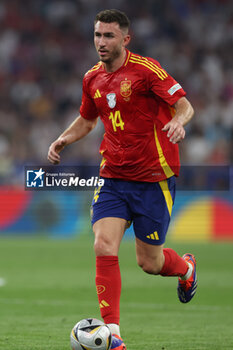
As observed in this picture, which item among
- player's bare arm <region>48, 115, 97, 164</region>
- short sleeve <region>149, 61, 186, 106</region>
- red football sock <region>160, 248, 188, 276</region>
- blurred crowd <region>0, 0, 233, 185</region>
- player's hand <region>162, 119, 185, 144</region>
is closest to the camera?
player's hand <region>162, 119, 185, 144</region>

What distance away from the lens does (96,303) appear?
813cm

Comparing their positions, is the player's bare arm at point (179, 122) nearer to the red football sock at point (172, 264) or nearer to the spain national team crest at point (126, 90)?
the spain national team crest at point (126, 90)

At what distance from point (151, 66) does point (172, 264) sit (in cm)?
175

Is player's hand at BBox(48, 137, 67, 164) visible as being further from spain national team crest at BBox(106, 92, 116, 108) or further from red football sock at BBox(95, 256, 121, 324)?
red football sock at BBox(95, 256, 121, 324)

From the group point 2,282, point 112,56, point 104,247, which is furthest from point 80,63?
point 104,247

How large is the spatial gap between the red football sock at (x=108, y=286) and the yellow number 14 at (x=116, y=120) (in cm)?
100

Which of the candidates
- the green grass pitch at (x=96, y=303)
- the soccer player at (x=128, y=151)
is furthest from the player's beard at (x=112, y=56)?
the green grass pitch at (x=96, y=303)

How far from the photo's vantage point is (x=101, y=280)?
535 centimetres

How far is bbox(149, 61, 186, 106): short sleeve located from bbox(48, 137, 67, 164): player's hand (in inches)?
35.2

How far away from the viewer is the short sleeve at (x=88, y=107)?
19.7 ft

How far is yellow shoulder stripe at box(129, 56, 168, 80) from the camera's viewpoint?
217 inches

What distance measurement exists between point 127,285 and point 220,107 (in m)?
9.80

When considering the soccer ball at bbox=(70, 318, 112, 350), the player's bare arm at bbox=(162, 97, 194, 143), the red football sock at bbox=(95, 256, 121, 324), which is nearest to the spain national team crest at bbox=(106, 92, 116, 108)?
the player's bare arm at bbox=(162, 97, 194, 143)

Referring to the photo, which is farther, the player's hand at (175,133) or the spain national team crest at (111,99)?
the spain national team crest at (111,99)
